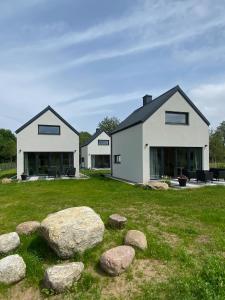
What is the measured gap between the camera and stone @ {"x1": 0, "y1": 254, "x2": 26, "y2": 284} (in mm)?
4809

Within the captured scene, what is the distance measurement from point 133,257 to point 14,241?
2.61 meters

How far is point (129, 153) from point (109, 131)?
168 ft

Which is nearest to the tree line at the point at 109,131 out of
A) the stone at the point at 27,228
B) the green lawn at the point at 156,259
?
the green lawn at the point at 156,259

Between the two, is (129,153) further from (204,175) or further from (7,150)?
(7,150)

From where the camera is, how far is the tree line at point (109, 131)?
38344mm

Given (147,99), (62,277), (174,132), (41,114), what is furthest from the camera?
(41,114)

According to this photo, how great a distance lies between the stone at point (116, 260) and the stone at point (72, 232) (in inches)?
22.2

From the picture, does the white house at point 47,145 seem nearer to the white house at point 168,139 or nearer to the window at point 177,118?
the white house at point 168,139

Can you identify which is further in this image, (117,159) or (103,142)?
(103,142)

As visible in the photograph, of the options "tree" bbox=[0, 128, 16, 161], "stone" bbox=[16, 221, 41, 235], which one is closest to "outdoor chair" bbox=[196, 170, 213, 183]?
"stone" bbox=[16, 221, 41, 235]

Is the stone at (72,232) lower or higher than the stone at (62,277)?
higher

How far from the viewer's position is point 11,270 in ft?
15.9

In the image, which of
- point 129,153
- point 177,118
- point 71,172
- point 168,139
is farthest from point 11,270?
point 71,172

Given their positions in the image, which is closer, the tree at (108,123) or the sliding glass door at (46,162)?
the sliding glass door at (46,162)
